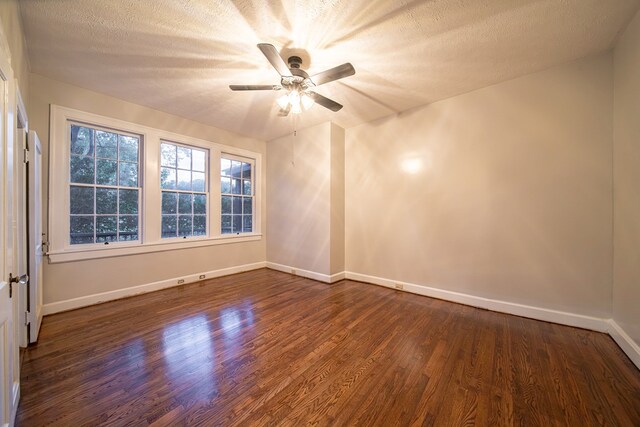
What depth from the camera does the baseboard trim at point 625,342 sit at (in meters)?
1.91

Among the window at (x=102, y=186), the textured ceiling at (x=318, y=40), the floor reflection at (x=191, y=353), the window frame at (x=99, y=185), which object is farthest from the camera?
the window at (x=102, y=186)

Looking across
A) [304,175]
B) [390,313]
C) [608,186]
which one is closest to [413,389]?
[390,313]

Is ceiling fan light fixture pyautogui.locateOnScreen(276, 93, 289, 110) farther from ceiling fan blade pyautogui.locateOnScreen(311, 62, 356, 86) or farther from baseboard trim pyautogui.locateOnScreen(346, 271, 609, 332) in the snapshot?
baseboard trim pyautogui.locateOnScreen(346, 271, 609, 332)

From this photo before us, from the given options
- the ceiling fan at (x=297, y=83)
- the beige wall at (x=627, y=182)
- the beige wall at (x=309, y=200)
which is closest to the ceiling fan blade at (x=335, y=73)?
the ceiling fan at (x=297, y=83)

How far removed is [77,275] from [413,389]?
402 cm

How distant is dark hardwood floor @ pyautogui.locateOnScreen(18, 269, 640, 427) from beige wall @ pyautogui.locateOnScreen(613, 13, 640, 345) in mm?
432

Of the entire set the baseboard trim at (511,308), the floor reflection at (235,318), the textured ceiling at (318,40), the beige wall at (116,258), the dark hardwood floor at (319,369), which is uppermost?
the textured ceiling at (318,40)

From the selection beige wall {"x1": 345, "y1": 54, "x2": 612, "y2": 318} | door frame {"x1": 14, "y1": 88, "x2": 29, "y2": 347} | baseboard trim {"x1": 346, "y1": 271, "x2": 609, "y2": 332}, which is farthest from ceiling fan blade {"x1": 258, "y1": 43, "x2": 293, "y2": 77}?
baseboard trim {"x1": 346, "y1": 271, "x2": 609, "y2": 332}

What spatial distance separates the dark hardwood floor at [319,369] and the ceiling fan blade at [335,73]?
2.48 meters

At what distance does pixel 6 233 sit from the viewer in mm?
1293

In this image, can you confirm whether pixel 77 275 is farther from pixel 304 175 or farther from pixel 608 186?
pixel 608 186

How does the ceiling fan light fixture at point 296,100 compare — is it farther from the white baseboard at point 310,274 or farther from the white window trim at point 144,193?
the white baseboard at point 310,274

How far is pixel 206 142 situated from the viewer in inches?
169

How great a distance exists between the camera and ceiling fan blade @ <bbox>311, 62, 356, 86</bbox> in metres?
2.03
